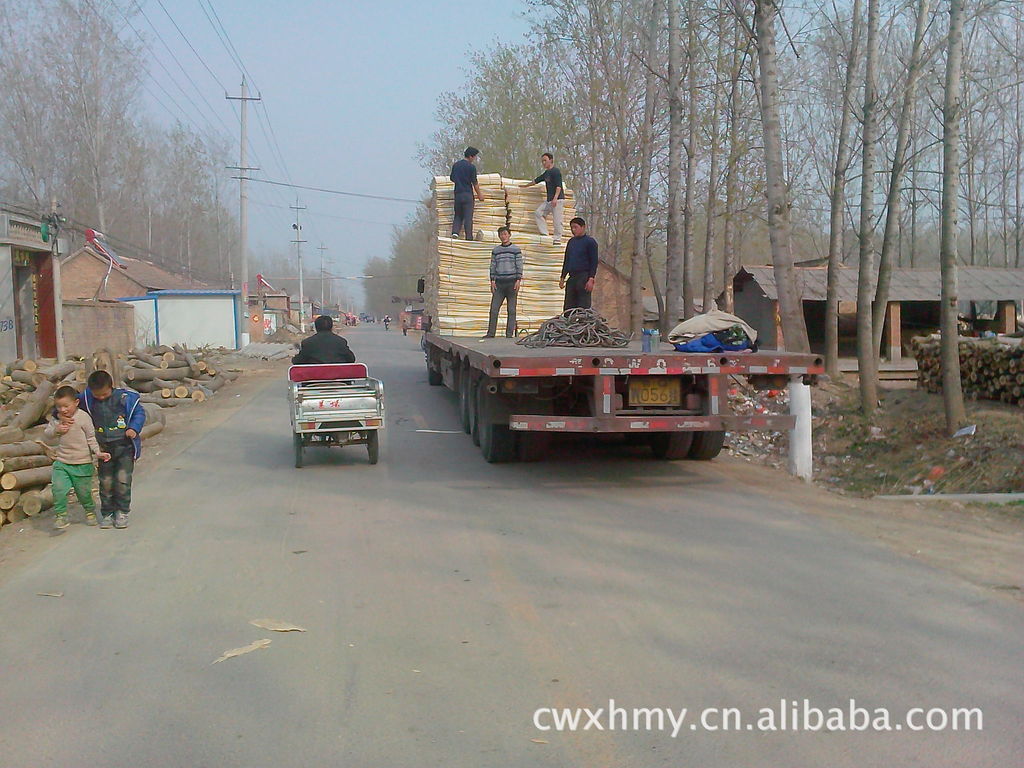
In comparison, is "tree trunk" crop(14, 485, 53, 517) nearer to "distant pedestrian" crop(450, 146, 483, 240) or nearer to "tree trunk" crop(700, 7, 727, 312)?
"distant pedestrian" crop(450, 146, 483, 240)

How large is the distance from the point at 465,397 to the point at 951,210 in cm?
698

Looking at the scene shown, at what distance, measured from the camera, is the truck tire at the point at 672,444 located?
415 inches

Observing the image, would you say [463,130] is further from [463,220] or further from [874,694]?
[874,694]

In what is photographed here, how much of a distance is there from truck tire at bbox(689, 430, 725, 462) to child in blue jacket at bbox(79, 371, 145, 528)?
6.04 meters

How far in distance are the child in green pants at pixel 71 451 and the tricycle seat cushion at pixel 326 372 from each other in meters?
3.19

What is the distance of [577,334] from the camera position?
10.0 meters

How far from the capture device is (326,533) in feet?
24.6

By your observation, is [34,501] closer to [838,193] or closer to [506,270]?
[506,270]

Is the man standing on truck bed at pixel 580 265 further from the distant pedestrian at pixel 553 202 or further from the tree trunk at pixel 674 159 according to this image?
the tree trunk at pixel 674 159

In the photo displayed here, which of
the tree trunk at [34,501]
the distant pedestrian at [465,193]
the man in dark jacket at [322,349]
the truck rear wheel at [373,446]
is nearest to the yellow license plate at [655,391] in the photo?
the truck rear wheel at [373,446]

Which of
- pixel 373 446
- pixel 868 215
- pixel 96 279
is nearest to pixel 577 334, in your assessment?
pixel 373 446

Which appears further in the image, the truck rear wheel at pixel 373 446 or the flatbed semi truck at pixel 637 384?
the truck rear wheel at pixel 373 446

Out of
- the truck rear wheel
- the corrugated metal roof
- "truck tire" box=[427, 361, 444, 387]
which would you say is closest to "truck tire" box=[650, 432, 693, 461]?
the truck rear wheel

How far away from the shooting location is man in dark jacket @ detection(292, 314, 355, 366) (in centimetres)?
1104
